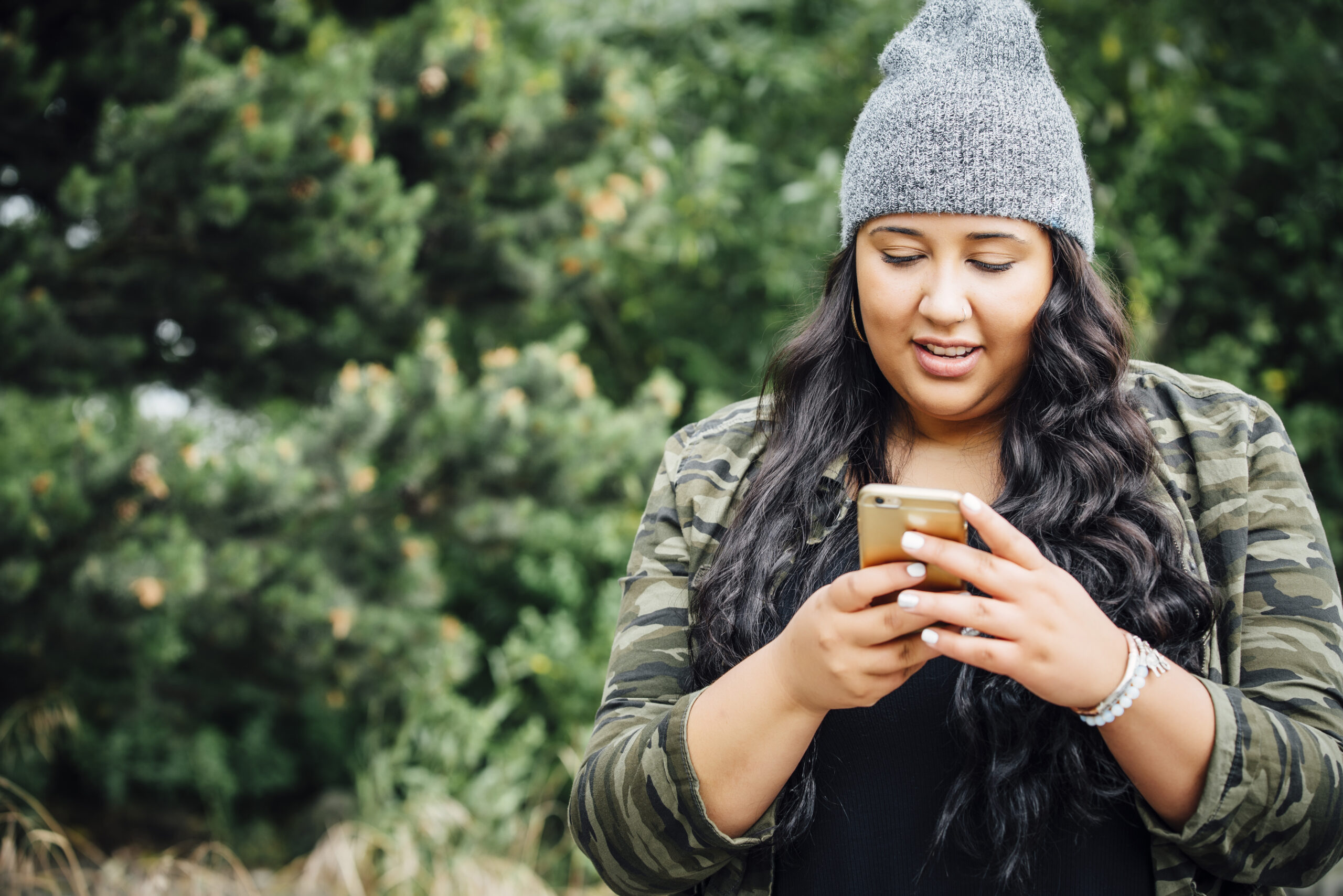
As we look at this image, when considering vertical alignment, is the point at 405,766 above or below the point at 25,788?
below

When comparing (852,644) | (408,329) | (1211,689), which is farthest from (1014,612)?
(408,329)

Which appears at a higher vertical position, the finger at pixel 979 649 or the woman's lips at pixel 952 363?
the woman's lips at pixel 952 363

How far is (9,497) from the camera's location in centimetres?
244

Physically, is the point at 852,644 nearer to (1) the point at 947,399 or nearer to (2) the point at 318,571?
(1) the point at 947,399

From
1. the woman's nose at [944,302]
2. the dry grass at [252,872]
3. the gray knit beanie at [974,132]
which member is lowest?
the dry grass at [252,872]

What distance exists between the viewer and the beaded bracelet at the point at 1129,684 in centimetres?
100

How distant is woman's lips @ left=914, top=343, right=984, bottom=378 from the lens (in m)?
1.26

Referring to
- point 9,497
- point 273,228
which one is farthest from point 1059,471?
point 273,228

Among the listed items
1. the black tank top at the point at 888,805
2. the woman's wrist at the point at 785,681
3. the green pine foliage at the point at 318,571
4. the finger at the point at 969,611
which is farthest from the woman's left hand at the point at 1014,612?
the green pine foliage at the point at 318,571

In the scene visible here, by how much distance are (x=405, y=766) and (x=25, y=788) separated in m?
1.38

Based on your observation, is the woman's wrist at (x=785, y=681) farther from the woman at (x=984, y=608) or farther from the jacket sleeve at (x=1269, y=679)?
the jacket sleeve at (x=1269, y=679)

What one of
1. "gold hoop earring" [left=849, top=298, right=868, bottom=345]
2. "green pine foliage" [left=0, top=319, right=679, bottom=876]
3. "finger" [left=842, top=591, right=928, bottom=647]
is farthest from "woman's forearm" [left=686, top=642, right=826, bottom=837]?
"green pine foliage" [left=0, top=319, right=679, bottom=876]

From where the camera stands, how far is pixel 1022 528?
4.07ft

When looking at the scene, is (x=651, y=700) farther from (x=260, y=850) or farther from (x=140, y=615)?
(x=260, y=850)
